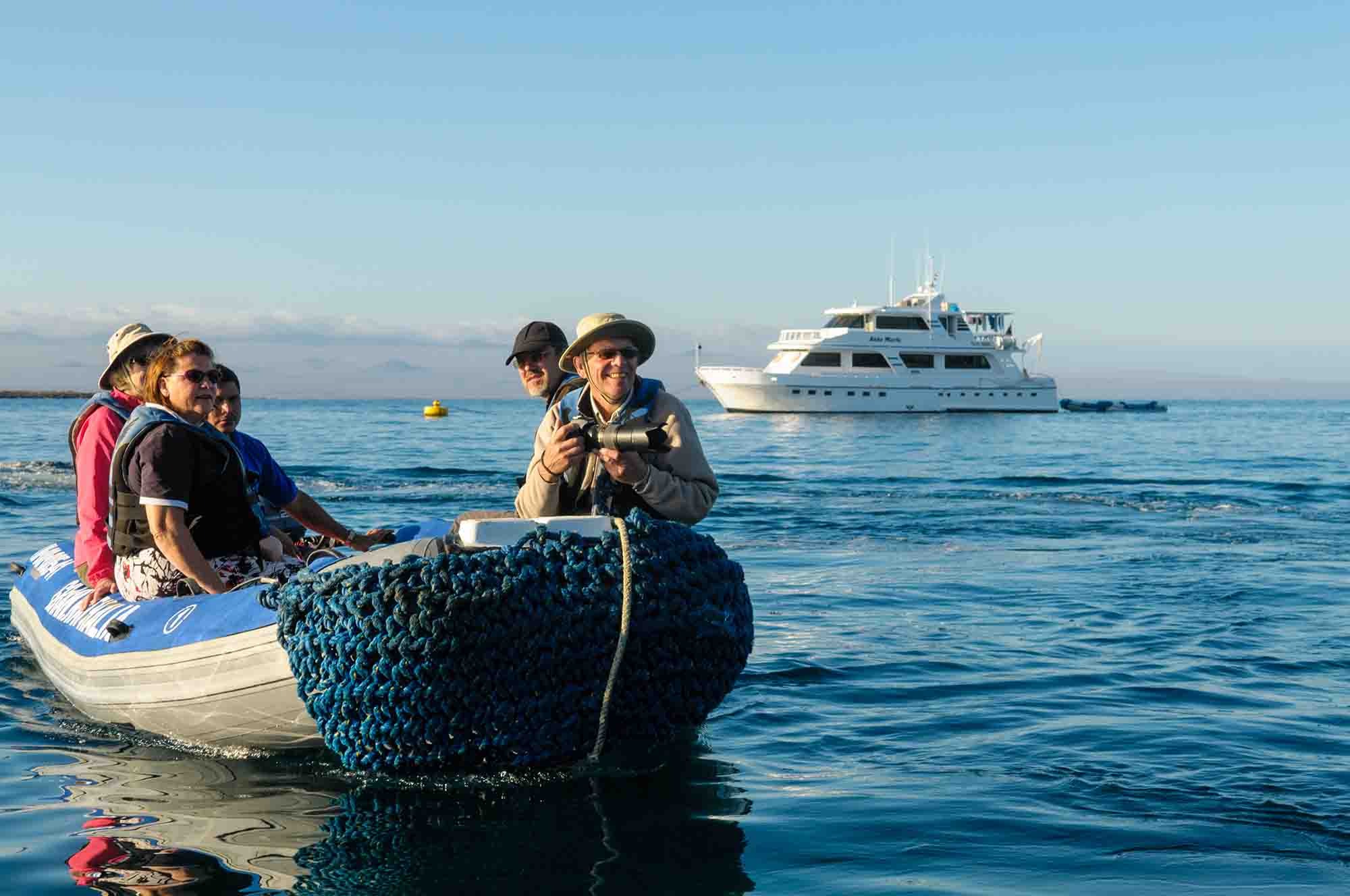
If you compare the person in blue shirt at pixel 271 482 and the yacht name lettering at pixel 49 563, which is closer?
the person in blue shirt at pixel 271 482

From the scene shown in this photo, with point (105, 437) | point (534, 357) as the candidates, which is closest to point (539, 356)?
point (534, 357)

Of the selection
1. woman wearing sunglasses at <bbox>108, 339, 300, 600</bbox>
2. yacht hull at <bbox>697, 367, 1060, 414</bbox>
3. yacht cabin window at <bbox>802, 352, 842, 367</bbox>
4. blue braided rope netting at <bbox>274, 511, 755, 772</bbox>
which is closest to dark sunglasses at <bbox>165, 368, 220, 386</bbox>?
woman wearing sunglasses at <bbox>108, 339, 300, 600</bbox>

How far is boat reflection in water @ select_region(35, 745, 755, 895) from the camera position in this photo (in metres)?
4.11

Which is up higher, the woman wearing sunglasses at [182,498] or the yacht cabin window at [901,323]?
the yacht cabin window at [901,323]

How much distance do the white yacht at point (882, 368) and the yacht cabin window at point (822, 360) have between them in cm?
3

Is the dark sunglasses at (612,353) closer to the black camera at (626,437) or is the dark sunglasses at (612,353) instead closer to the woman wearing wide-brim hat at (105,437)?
the black camera at (626,437)

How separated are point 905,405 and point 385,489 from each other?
3882 centimetres

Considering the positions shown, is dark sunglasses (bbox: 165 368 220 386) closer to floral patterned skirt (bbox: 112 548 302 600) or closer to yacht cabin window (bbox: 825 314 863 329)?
floral patterned skirt (bbox: 112 548 302 600)

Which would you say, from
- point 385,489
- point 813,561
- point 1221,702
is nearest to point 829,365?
point 385,489

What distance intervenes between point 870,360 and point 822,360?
2381 millimetres

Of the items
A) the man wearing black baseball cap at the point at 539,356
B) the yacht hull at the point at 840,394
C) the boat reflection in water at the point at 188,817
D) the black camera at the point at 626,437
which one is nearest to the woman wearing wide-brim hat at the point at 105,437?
the boat reflection in water at the point at 188,817

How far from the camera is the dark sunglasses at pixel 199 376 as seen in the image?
538 centimetres

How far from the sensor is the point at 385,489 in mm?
21734

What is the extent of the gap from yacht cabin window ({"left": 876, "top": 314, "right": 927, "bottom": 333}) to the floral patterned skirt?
171ft
